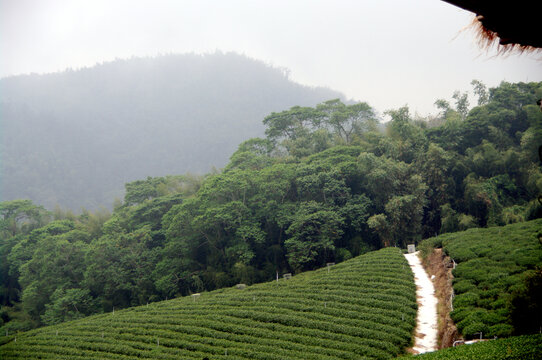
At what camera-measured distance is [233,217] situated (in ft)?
108

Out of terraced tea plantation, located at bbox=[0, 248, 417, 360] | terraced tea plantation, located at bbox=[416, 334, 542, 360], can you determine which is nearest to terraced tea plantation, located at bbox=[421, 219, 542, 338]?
terraced tea plantation, located at bbox=[416, 334, 542, 360]

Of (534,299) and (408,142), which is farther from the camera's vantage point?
(408,142)

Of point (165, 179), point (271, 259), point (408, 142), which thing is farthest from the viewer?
point (165, 179)

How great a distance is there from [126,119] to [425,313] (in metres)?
129

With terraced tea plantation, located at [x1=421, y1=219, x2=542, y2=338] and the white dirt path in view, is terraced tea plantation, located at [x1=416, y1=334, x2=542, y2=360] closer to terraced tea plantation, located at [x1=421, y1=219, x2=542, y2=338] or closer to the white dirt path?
terraced tea plantation, located at [x1=421, y1=219, x2=542, y2=338]

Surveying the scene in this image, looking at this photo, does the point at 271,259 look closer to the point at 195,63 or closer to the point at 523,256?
the point at 523,256

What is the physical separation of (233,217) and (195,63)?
142m

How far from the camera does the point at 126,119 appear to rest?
423 feet

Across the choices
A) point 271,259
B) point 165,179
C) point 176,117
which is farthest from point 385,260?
point 176,117

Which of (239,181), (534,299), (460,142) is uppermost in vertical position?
(460,142)

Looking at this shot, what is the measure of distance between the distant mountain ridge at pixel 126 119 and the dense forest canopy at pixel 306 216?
60.7 meters

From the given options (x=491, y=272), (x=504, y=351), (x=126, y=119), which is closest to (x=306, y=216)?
(x=491, y=272)

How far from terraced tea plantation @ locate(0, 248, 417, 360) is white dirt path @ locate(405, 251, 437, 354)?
0.38 meters

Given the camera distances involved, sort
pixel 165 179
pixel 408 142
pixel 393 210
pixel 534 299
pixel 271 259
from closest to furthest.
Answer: pixel 534 299, pixel 393 210, pixel 271 259, pixel 408 142, pixel 165 179
